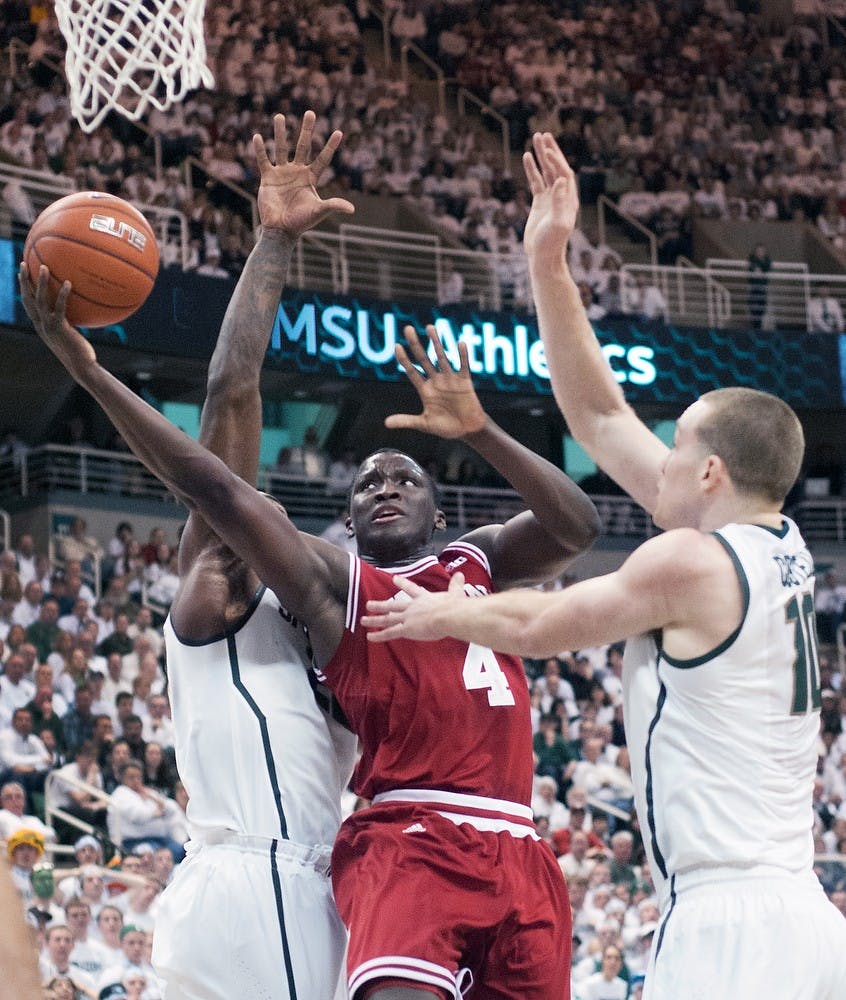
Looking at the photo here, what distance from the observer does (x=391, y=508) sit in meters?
4.48

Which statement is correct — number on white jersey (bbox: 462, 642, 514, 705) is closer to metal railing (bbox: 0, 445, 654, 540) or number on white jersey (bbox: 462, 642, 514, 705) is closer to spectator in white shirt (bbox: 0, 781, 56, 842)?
spectator in white shirt (bbox: 0, 781, 56, 842)

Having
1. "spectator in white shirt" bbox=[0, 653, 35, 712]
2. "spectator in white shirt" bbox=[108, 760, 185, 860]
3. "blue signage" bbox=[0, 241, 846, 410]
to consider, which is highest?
"blue signage" bbox=[0, 241, 846, 410]

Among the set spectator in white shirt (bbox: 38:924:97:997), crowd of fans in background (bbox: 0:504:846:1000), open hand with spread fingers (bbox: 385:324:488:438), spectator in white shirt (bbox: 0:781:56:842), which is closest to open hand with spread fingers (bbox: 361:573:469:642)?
open hand with spread fingers (bbox: 385:324:488:438)

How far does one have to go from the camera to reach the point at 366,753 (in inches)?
170

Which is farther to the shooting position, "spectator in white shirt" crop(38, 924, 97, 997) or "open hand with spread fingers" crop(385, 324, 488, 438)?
"spectator in white shirt" crop(38, 924, 97, 997)

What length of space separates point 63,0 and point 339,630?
6.28 metres

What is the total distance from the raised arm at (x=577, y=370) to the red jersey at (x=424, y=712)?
26.2 inches

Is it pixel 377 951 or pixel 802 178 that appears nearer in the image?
pixel 377 951

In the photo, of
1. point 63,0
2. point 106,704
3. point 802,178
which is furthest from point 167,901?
point 802,178

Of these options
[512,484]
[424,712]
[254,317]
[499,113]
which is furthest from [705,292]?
[424,712]

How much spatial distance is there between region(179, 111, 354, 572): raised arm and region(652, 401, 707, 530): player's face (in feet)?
4.27

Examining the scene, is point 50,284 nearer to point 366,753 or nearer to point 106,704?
point 366,753

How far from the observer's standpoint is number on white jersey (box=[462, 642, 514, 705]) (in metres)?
4.28

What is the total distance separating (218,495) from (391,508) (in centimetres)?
58
